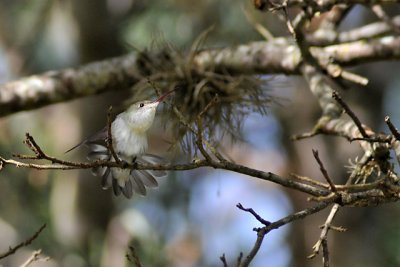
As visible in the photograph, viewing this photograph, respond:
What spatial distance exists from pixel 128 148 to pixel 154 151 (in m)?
2.89

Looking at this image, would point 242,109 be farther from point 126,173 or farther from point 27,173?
point 27,173

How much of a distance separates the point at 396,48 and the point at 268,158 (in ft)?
9.97

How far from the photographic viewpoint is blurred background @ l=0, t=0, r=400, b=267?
16.0ft

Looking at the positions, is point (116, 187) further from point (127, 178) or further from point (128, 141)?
point (128, 141)

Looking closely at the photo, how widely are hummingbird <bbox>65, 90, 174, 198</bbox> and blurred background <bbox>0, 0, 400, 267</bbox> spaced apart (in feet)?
4.81

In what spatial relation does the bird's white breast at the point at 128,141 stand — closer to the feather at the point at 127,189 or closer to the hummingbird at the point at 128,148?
the hummingbird at the point at 128,148

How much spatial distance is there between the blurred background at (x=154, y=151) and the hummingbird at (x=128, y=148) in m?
1.47

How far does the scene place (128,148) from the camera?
288 cm

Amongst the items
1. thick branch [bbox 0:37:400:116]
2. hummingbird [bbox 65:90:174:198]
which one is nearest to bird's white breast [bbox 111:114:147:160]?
hummingbird [bbox 65:90:174:198]

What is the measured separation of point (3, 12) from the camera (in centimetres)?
646

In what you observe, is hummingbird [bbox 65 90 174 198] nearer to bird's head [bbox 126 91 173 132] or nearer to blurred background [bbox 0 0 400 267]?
bird's head [bbox 126 91 173 132]

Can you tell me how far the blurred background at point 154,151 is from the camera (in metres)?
4.89

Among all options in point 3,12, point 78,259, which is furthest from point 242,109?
point 3,12

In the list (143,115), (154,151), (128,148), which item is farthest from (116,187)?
(154,151)
